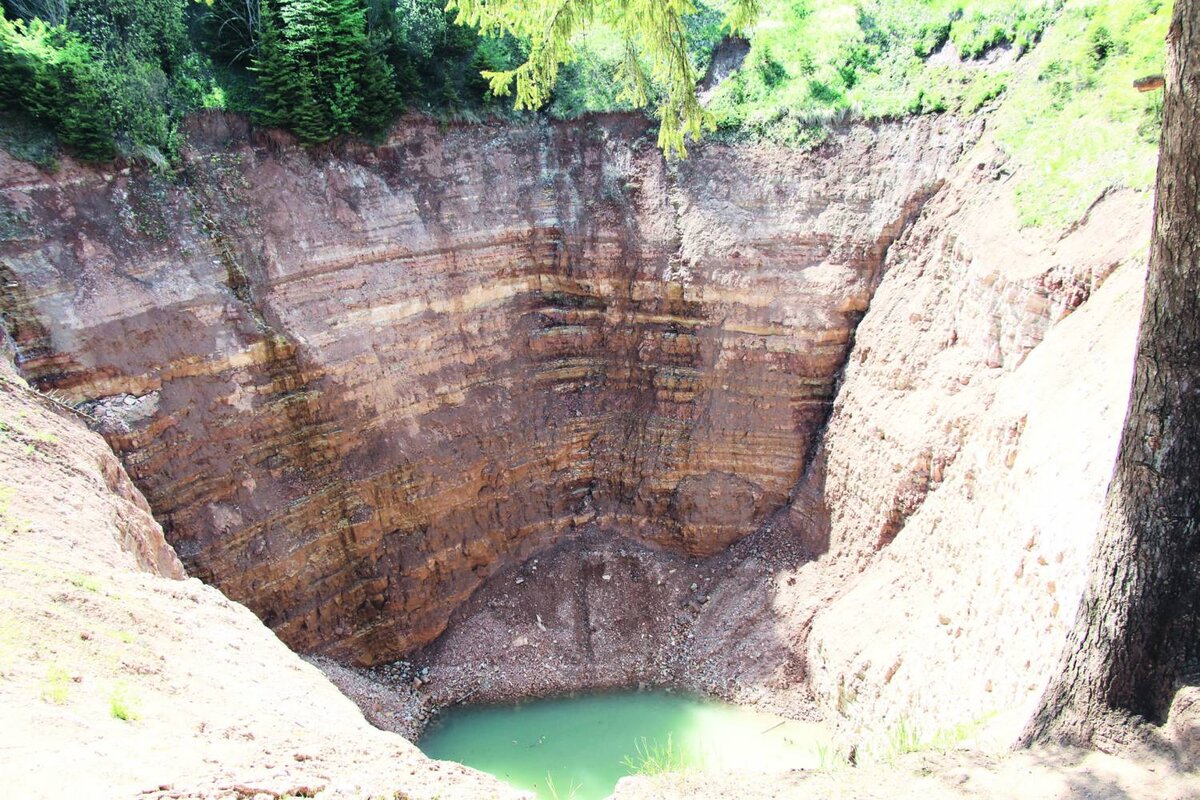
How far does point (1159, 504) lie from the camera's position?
5.73m

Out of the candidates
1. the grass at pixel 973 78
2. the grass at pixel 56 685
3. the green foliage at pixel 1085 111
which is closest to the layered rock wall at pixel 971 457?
the green foliage at pixel 1085 111

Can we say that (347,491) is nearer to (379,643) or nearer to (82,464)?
(379,643)

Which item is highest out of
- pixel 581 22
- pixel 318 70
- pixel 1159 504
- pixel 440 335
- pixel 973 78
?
pixel 318 70

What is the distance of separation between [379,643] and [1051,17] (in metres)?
18.9

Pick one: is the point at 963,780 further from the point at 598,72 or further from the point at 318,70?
the point at 598,72

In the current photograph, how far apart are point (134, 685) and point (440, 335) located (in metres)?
11.2

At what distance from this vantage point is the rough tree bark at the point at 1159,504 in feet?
17.6

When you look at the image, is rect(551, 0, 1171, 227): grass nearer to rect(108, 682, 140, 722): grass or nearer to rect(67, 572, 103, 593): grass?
rect(108, 682, 140, 722): grass

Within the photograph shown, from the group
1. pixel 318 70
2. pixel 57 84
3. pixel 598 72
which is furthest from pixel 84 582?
pixel 598 72

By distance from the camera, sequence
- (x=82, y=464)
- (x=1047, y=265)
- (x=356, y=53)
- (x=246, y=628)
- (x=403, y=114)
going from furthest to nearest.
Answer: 1. (x=403, y=114)
2. (x=356, y=53)
3. (x=1047, y=265)
4. (x=82, y=464)
5. (x=246, y=628)

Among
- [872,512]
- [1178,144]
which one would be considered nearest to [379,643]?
[872,512]

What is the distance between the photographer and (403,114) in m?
18.4

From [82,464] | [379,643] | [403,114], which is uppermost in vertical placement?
[403,114]

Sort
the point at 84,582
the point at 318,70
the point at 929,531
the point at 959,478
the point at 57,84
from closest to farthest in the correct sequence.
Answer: the point at 84,582
the point at 959,478
the point at 929,531
the point at 57,84
the point at 318,70
